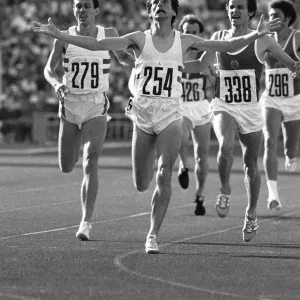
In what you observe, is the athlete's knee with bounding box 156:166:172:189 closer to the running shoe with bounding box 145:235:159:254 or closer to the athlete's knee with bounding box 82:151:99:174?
the running shoe with bounding box 145:235:159:254

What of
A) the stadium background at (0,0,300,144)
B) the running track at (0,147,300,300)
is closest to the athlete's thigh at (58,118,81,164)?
the running track at (0,147,300,300)

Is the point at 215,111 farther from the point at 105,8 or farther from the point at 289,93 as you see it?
the point at 105,8

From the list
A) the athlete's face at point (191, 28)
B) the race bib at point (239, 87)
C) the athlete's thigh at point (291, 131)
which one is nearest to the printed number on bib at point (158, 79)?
the race bib at point (239, 87)

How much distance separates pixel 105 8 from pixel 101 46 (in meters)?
25.5

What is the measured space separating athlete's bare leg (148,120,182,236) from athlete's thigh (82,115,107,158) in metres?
1.18

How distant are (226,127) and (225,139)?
5.0 inches

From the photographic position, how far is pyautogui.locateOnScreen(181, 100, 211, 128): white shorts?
1420 centimetres

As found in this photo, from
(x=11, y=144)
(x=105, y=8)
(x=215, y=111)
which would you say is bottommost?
(x=11, y=144)

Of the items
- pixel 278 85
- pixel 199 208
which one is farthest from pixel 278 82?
pixel 199 208

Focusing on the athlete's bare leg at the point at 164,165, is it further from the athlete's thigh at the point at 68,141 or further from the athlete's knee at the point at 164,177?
the athlete's thigh at the point at 68,141

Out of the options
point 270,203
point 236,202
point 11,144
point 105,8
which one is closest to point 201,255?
point 270,203

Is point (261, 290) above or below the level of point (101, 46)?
below

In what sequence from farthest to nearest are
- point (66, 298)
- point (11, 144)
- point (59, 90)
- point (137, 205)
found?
1. point (11, 144)
2. point (137, 205)
3. point (59, 90)
4. point (66, 298)

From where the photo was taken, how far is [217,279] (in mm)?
8219
